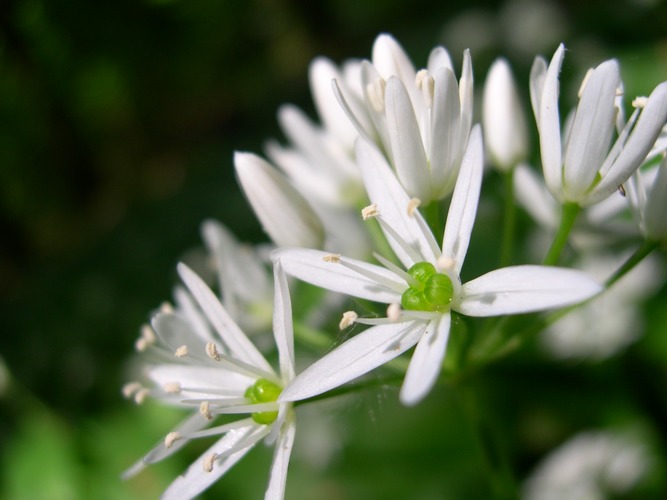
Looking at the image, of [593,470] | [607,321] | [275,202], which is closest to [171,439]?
[275,202]

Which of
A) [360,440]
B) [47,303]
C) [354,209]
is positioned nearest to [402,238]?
[354,209]

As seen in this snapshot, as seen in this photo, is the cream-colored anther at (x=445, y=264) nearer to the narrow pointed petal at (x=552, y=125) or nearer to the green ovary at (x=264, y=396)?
the narrow pointed petal at (x=552, y=125)

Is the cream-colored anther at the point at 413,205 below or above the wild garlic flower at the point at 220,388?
above

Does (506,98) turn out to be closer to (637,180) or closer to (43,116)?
(637,180)

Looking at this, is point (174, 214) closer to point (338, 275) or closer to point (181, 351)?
point (181, 351)

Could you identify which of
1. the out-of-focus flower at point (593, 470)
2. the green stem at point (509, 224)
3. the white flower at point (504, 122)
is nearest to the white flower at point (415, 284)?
the green stem at point (509, 224)
